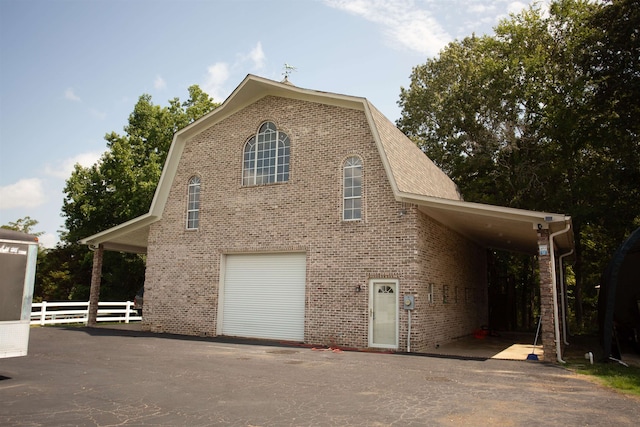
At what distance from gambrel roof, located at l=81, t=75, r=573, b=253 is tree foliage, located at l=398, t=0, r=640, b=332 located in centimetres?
622

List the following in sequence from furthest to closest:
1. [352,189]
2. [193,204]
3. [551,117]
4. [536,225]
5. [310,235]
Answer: [551,117] → [193,204] → [310,235] → [352,189] → [536,225]

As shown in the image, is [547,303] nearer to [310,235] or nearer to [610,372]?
[610,372]

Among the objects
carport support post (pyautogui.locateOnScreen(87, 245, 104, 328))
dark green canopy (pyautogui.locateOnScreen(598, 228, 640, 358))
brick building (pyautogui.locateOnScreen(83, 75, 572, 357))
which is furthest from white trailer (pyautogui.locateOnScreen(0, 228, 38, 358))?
dark green canopy (pyautogui.locateOnScreen(598, 228, 640, 358))

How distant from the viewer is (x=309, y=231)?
14.7 meters

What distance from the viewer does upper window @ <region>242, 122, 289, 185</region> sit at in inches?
622

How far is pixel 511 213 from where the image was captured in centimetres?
1188

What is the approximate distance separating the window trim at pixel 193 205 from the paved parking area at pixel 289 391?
614 centimetres

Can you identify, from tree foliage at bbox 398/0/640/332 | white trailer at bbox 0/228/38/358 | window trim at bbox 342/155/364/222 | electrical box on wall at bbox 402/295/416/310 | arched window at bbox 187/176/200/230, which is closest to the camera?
white trailer at bbox 0/228/38/358

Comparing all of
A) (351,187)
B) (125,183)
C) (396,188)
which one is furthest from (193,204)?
(125,183)

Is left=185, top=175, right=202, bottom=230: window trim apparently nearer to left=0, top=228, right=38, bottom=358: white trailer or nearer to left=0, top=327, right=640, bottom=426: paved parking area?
left=0, top=327, right=640, bottom=426: paved parking area

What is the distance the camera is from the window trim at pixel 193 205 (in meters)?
17.2

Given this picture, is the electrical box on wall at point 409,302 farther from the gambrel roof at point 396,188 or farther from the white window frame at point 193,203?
the white window frame at point 193,203

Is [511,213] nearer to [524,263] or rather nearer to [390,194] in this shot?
[390,194]

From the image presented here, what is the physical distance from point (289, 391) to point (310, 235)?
24.7 feet
